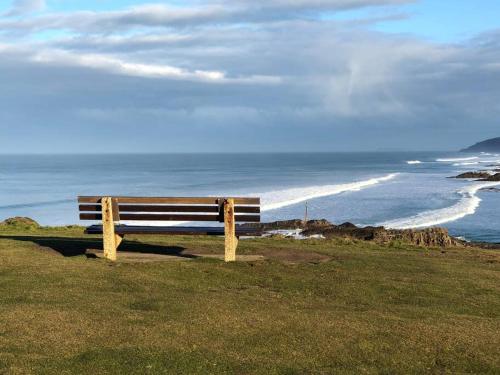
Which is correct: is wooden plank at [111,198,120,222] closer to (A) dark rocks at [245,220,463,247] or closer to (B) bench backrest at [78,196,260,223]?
(B) bench backrest at [78,196,260,223]

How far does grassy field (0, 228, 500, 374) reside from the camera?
5645 millimetres

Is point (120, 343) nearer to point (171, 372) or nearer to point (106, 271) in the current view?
point (171, 372)

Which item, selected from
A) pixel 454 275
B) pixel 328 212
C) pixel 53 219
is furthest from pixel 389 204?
pixel 454 275

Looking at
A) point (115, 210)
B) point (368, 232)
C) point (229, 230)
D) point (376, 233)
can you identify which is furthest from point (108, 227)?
point (368, 232)

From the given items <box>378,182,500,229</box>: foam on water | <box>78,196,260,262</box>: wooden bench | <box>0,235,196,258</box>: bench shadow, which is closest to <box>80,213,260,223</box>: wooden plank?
<box>78,196,260,262</box>: wooden bench

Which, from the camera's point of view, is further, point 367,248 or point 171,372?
point 367,248

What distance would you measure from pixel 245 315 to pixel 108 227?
4202 mm

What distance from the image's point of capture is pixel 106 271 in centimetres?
956

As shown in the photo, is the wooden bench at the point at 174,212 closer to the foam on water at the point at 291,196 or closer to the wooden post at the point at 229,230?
the wooden post at the point at 229,230

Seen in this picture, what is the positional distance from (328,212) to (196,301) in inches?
1356

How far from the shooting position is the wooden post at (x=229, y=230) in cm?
1029

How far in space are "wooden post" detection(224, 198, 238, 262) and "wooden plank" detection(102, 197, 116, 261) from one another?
2.08 m

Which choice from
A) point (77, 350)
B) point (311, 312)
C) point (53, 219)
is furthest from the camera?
point (53, 219)

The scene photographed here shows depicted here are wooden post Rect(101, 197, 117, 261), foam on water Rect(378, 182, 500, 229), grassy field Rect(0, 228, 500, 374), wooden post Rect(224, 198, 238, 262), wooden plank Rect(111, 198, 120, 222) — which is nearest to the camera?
grassy field Rect(0, 228, 500, 374)
